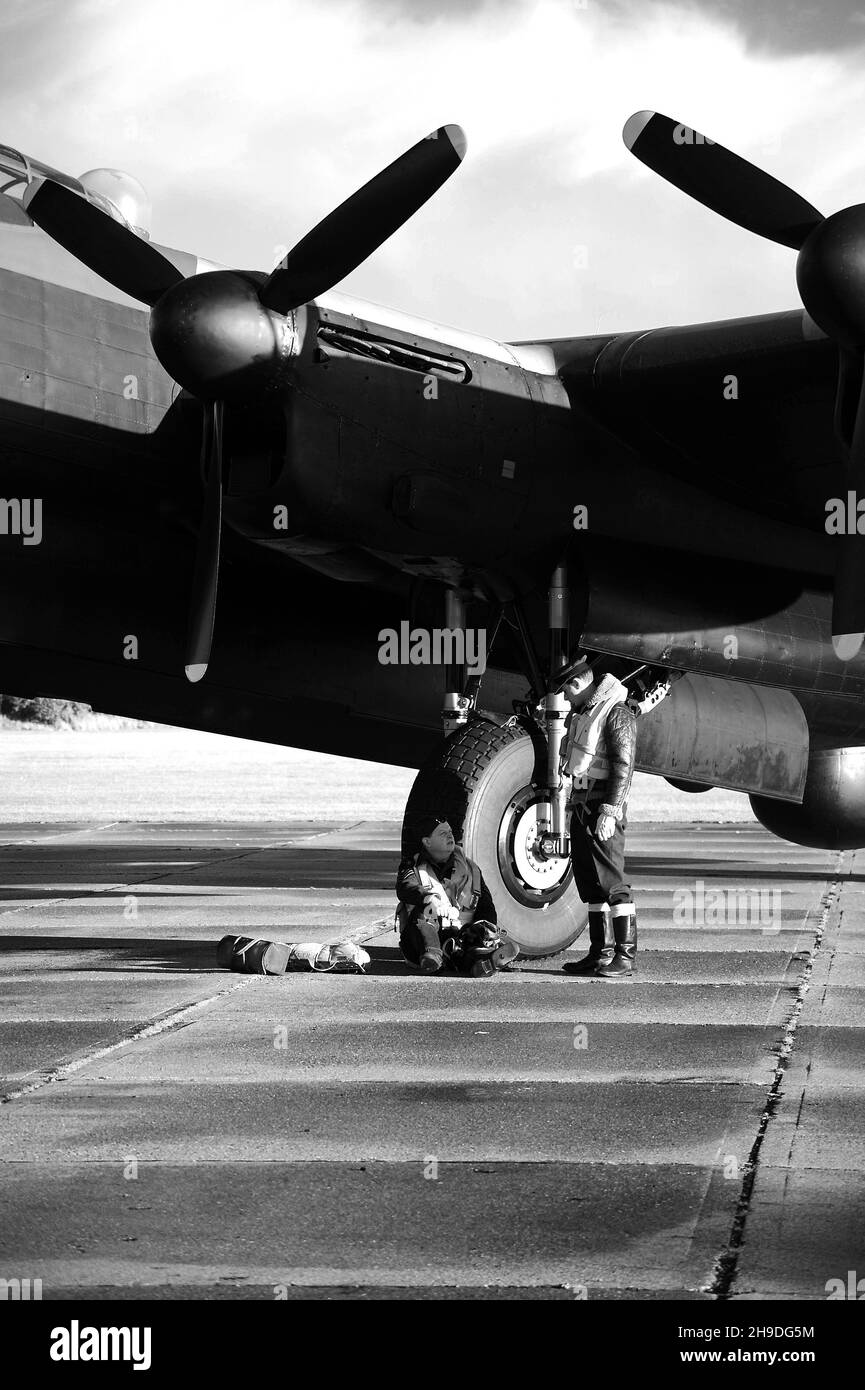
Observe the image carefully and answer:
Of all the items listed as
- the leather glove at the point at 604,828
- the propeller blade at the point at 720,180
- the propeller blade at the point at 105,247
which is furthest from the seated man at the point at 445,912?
the propeller blade at the point at 720,180

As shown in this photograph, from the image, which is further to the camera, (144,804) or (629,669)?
(144,804)

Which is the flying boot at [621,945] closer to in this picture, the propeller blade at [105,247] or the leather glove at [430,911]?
the leather glove at [430,911]

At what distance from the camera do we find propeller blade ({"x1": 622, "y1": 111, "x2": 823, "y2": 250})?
368 inches

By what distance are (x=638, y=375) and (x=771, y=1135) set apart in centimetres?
617

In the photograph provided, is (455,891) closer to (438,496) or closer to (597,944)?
(597,944)

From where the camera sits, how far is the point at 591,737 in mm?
9922

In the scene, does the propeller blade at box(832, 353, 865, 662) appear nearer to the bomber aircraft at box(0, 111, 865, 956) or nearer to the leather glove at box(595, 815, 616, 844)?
the bomber aircraft at box(0, 111, 865, 956)

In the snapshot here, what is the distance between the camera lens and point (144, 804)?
1241 inches

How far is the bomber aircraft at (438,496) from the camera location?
9250mm

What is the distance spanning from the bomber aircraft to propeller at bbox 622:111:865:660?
0.02 meters

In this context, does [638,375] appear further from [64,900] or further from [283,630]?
[64,900]

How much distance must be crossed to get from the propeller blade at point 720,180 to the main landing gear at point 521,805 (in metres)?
2.53

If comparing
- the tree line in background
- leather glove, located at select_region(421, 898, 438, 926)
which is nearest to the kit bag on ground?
leather glove, located at select_region(421, 898, 438, 926)
